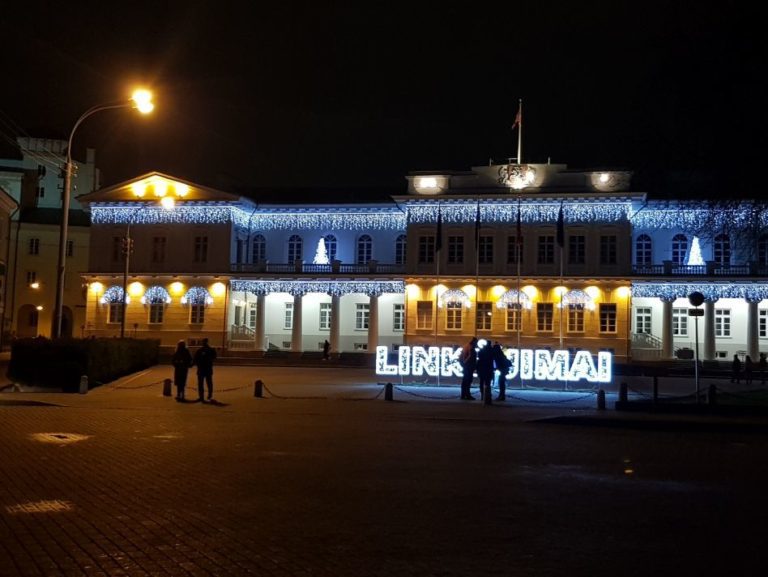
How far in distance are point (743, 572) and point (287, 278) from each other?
168 ft

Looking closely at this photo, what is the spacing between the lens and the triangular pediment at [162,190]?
188 ft

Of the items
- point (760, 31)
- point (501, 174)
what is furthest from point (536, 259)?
point (760, 31)

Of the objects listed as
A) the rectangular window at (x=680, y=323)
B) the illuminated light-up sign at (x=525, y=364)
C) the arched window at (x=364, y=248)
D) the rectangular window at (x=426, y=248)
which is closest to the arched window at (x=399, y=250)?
the arched window at (x=364, y=248)

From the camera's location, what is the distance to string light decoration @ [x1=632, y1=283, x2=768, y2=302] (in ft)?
169

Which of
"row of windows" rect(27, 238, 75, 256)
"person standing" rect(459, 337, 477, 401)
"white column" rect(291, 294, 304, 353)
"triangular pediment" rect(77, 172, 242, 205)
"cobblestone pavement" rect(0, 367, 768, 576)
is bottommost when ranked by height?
"cobblestone pavement" rect(0, 367, 768, 576)

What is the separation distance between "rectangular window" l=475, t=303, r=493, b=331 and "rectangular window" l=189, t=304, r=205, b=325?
1820 centimetres

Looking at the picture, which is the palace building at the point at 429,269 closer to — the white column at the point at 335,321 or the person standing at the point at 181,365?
the white column at the point at 335,321

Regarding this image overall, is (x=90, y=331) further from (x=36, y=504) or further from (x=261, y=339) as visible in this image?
Result: (x=36, y=504)

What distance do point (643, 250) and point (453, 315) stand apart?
42.2 feet

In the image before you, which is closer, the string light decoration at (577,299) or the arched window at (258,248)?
the string light decoration at (577,299)

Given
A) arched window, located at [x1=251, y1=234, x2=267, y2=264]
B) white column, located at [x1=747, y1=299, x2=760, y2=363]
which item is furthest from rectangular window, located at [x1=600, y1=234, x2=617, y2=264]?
arched window, located at [x1=251, y1=234, x2=267, y2=264]

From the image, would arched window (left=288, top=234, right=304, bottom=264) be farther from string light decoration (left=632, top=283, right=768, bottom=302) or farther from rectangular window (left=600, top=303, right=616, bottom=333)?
string light decoration (left=632, top=283, right=768, bottom=302)

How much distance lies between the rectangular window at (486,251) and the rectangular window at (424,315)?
4381 mm

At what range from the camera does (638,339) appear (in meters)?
53.9
